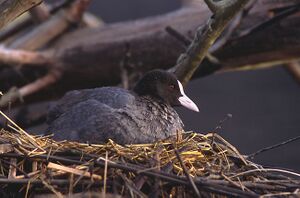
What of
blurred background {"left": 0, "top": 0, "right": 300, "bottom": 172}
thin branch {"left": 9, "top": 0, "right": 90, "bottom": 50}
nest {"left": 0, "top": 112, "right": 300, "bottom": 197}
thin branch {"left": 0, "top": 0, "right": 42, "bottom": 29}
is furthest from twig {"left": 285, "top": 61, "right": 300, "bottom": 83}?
thin branch {"left": 0, "top": 0, "right": 42, "bottom": 29}

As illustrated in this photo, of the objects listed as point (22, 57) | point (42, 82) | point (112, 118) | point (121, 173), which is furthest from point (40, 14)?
point (121, 173)

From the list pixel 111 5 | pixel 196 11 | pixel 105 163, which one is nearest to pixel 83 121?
pixel 105 163

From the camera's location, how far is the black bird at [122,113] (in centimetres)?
374

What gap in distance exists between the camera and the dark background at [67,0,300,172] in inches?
236

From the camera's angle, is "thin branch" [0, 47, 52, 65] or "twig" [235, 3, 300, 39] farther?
"thin branch" [0, 47, 52, 65]

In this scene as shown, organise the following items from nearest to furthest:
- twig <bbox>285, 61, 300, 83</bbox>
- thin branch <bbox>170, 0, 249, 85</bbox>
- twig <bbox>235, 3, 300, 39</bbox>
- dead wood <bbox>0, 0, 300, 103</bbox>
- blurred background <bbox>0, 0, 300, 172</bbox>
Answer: thin branch <bbox>170, 0, 249, 85</bbox>
twig <bbox>235, 3, 300, 39</bbox>
dead wood <bbox>0, 0, 300, 103</bbox>
twig <bbox>285, 61, 300, 83</bbox>
blurred background <bbox>0, 0, 300, 172</bbox>

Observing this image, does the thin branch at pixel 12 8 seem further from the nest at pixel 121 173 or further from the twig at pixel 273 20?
the twig at pixel 273 20

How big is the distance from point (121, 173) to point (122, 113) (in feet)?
2.87

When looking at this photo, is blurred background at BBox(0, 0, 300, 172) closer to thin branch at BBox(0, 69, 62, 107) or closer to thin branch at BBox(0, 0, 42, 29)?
thin branch at BBox(0, 69, 62, 107)

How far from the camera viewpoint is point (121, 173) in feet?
9.86

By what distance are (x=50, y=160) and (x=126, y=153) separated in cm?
36

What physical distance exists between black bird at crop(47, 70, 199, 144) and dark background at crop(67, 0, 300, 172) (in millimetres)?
1672

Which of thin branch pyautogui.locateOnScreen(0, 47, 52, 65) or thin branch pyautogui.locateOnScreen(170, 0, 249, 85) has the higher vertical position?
thin branch pyautogui.locateOnScreen(170, 0, 249, 85)

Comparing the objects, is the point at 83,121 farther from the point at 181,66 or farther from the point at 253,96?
the point at 253,96
